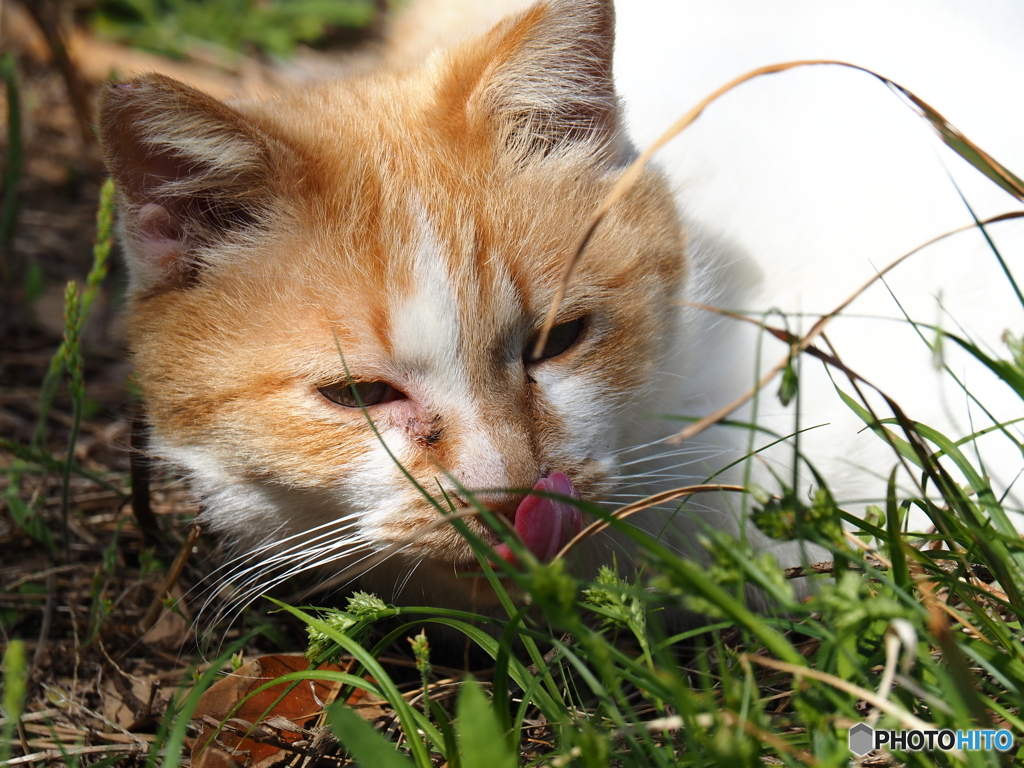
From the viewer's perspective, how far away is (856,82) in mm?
2176

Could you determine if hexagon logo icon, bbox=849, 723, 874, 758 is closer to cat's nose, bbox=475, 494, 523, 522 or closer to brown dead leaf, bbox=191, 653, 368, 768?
cat's nose, bbox=475, 494, 523, 522

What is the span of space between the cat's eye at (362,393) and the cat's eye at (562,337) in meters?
0.30

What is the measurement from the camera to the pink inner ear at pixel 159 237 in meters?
1.72

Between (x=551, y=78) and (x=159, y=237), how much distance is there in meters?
0.87

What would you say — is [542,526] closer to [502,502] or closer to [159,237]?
[502,502]

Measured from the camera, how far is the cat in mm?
1538

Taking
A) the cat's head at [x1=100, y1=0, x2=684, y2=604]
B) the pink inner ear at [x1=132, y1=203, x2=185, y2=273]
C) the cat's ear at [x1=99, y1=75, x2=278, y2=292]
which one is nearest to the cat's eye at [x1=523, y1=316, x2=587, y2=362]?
the cat's head at [x1=100, y1=0, x2=684, y2=604]

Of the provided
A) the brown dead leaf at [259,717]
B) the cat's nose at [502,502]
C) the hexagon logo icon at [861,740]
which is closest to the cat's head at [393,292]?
the cat's nose at [502,502]

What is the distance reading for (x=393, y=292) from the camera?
61.4 inches

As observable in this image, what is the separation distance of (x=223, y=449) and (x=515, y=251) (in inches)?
27.4

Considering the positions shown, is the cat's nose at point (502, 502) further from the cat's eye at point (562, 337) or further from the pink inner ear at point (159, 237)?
the pink inner ear at point (159, 237)

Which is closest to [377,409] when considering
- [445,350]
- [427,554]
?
[445,350]

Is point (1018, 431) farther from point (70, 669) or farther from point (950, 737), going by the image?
point (70, 669)

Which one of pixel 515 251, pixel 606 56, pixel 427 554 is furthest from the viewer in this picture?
pixel 606 56
